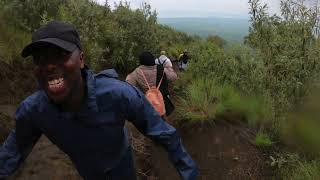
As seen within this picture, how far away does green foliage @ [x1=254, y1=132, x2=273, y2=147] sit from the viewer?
257 inches

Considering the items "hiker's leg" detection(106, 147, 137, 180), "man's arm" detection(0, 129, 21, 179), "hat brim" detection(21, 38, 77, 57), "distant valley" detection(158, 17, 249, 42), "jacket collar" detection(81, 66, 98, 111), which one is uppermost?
"hat brim" detection(21, 38, 77, 57)

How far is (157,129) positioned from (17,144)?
0.79 m

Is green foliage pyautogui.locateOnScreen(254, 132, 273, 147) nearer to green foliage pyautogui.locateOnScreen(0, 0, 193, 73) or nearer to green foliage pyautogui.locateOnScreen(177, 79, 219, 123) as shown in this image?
green foliage pyautogui.locateOnScreen(177, 79, 219, 123)

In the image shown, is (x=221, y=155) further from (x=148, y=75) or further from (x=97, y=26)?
(x=97, y=26)

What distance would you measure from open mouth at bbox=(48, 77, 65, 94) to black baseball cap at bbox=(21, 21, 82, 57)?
16 cm

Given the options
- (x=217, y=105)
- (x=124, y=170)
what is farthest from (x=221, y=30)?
(x=124, y=170)

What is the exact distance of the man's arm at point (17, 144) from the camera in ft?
8.57

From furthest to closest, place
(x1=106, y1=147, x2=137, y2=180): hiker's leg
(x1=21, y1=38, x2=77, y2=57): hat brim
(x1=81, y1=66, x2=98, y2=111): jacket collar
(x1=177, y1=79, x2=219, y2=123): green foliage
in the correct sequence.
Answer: (x1=177, y1=79, x2=219, y2=123): green foliage → (x1=106, y1=147, x2=137, y2=180): hiker's leg → (x1=81, y1=66, x2=98, y2=111): jacket collar → (x1=21, y1=38, x2=77, y2=57): hat brim

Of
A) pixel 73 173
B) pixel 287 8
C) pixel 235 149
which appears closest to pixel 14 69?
pixel 73 173

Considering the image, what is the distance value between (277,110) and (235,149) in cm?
80

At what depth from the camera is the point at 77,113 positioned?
8.18 ft

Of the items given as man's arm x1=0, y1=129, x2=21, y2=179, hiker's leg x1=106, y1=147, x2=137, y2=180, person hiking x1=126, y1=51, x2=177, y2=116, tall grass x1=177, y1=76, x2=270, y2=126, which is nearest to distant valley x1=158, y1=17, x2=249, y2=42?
tall grass x1=177, y1=76, x2=270, y2=126

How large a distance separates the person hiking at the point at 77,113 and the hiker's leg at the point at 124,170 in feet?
0.18

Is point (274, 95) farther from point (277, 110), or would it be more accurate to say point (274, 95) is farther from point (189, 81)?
point (189, 81)
